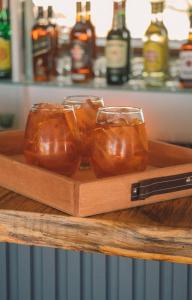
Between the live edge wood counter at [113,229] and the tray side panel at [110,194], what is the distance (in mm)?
12

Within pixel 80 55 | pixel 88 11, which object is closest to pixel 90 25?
pixel 88 11

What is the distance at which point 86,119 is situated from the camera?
3.93ft

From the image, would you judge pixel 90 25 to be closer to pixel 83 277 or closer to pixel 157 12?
pixel 157 12

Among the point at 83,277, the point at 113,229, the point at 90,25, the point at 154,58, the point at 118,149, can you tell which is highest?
the point at 90,25

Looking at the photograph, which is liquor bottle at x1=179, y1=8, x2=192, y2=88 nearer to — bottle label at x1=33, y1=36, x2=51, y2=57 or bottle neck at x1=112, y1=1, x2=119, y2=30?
bottle neck at x1=112, y1=1, x2=119, y2=30

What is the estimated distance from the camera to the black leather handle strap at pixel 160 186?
1019 millimetres

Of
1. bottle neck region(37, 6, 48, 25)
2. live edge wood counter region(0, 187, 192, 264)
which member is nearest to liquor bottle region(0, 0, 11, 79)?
bottle neck region(37, 6, 48, 25)

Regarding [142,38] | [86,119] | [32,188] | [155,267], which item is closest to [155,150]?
[86,119]

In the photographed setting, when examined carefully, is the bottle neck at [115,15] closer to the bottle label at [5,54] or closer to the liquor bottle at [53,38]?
the liquor bottle at [53,38]

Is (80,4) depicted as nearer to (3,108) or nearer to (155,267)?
(3,108)

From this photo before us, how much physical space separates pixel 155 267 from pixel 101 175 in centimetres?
51

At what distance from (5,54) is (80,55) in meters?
0.25

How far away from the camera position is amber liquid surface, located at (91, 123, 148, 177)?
1034mm

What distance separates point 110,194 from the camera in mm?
987
